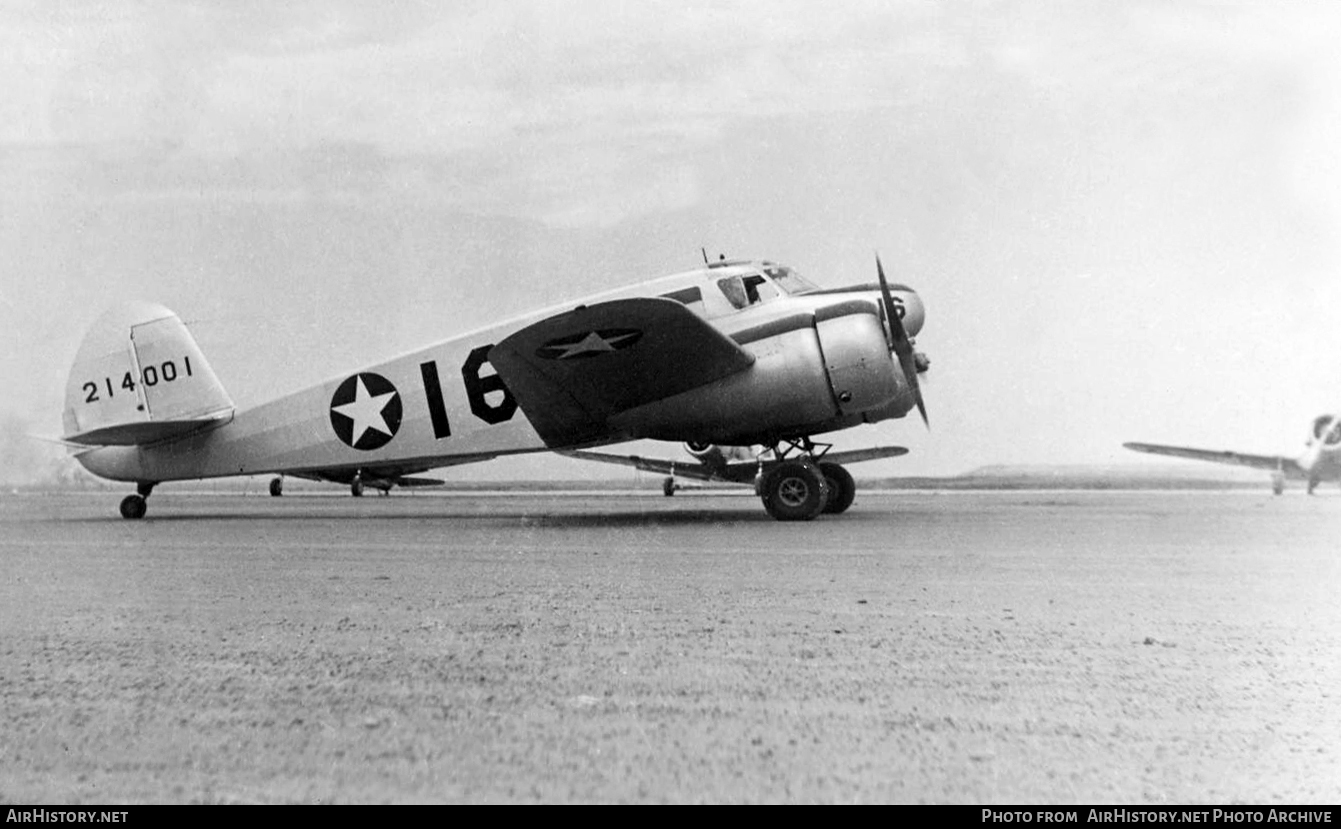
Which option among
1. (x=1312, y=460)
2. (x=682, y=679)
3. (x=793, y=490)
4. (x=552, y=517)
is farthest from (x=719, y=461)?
(x=682, y=679)

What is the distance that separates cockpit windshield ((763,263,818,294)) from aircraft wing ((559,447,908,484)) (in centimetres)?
526

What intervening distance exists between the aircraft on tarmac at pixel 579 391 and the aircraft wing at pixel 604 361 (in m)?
0.02

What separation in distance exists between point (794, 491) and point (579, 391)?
3.11 m

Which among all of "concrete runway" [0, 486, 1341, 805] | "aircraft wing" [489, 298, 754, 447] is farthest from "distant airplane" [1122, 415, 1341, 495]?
"concrete runway" [0, 486, 1341, 805]

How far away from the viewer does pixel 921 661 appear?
4.99 metres

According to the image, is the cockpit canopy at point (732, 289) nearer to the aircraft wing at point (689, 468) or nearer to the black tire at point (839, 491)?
the black tire at point (839, 491)

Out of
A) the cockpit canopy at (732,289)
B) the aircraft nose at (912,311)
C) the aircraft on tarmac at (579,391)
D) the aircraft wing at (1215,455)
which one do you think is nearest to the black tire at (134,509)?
the aircraft on tarmac at (579,391)

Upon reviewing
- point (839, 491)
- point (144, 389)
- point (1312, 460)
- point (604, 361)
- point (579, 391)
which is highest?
point (144, 389)

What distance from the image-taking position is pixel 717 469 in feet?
78.5

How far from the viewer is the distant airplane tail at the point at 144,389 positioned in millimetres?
17641

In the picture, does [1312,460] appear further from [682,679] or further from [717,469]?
[682,679]

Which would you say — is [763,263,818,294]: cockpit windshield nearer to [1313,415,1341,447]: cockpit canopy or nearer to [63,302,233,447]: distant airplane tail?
[63,302,233,447]: distant airplane tail

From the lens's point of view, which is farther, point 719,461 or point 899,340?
point 719,461
